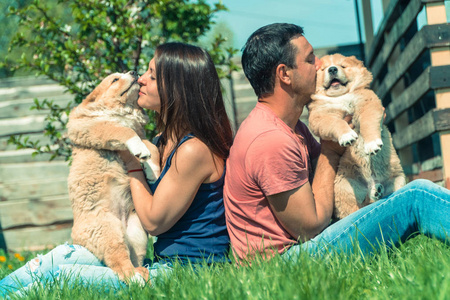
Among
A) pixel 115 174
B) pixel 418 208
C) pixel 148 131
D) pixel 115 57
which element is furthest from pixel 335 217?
pixel 115 57

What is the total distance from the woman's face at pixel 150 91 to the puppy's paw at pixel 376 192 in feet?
4.07

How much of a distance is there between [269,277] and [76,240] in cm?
126

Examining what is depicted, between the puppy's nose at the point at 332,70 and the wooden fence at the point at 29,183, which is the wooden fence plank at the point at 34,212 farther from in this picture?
the puppy's nose at the point at 332,70

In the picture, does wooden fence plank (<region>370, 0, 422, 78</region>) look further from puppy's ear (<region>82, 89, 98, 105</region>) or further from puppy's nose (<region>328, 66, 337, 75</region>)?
puppy's ear (<region>82, 89, 98, 105</region>)

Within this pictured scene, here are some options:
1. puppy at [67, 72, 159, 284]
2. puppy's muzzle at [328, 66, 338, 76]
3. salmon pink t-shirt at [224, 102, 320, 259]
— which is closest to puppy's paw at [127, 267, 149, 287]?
puppy at [67, 72, 159, 284]

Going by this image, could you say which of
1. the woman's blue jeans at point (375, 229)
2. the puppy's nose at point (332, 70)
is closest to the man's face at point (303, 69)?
the puppy's nose at point (332, 70)

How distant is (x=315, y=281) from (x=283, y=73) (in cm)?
111

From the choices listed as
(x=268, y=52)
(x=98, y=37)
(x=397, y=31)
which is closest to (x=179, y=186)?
(x=268, y=52)

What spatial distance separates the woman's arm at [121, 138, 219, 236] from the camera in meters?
2.45

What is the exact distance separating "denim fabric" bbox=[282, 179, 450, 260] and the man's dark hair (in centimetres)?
77

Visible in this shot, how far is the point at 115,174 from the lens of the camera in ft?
9.28

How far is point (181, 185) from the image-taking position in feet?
8.04

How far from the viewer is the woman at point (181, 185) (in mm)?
2467

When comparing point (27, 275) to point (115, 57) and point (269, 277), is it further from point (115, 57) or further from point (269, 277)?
point (115, 57)
